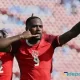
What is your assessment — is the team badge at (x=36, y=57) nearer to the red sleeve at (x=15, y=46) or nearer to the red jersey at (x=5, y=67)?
the red sleeve at (x=15, y=46)

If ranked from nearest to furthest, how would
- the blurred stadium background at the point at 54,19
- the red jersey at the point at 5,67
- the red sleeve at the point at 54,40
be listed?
the red sleeve at the point at 54,40 → the red jersey at the point at 5,67 → the blurred stadium background at the point at 54,19

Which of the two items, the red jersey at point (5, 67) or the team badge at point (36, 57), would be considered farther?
the red jersey at point (5, 67)

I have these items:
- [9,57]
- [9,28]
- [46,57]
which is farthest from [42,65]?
[9,28]

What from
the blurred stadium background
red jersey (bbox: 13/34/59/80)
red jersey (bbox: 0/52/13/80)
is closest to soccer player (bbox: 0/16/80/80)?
red jersey (bbox: 13/34/59/80)

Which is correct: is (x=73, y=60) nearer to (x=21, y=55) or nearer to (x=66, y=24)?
(x=66, y=24)

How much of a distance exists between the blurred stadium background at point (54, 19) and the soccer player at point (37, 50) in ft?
5.38

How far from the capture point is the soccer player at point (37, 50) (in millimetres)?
2848

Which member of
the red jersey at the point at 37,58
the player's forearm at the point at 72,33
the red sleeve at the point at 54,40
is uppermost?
the player's forearm at the point at 72,33

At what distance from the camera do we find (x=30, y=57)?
290 cm

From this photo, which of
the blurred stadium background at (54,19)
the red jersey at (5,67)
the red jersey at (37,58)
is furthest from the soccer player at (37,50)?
the blurred stadium background at (54,19)

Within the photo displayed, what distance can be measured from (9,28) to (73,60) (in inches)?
42.3

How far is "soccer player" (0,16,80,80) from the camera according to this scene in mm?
2848

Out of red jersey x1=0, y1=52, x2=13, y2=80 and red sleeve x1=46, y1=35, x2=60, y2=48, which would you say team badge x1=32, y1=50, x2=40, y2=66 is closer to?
red sleeve x1=46, y1=35, x2=60, y2=48

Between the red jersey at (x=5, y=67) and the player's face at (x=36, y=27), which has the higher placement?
the player's face at (x=36, y=27)
